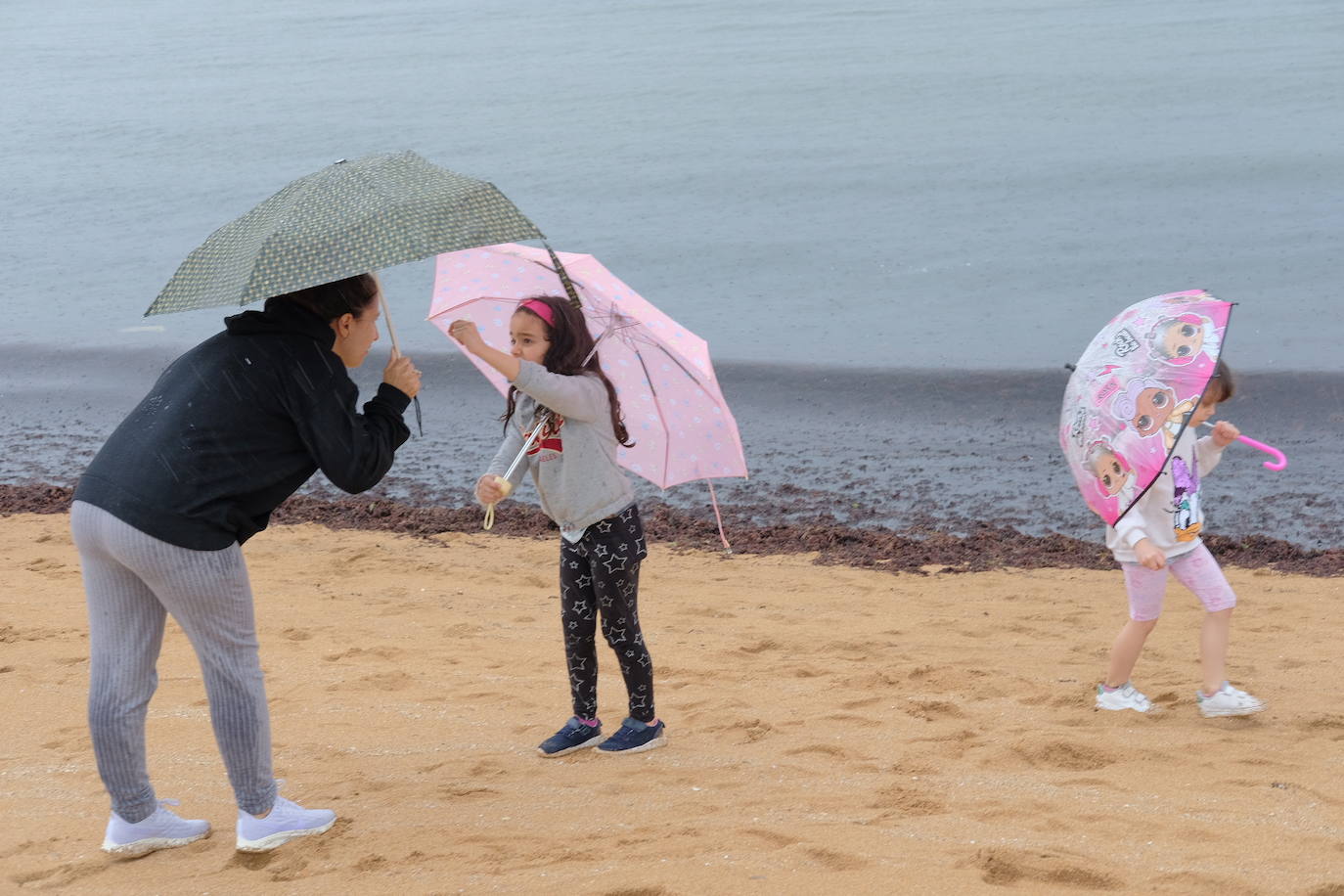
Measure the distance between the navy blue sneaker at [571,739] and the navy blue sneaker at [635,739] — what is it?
49mm

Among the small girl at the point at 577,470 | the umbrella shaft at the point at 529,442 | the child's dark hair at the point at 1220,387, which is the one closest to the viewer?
the small girl at the point at 577,470

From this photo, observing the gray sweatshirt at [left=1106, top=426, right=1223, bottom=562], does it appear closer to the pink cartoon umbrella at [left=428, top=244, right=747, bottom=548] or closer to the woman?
the pink cartoon umbrella at [left=428, top=244, right=747, bottom=548]

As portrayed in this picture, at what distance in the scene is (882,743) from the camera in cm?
425

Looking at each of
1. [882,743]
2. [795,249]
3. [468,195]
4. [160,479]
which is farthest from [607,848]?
[795,249]

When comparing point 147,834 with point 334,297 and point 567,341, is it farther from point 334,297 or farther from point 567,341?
point 567,341

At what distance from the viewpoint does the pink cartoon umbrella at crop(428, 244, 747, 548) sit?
4.16m

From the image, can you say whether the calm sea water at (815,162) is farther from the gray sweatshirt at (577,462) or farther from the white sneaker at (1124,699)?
the gray sweatshirt at (577,462)

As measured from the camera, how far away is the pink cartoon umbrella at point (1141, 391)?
3910mm

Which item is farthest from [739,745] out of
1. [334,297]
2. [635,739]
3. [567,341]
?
[334,297]

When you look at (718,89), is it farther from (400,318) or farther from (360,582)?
(360,582)

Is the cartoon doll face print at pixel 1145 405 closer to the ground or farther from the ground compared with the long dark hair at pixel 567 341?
closer to the ground

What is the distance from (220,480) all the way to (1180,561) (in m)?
3.04

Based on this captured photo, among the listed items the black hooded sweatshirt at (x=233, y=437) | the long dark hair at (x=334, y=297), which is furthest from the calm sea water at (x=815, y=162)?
the black hooded sweatshirt at (x=233, y=437)

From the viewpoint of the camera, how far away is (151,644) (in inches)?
133
